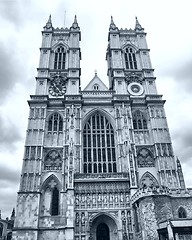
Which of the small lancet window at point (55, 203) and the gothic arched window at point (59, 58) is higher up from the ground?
the gothic arched window at point (59, 58)

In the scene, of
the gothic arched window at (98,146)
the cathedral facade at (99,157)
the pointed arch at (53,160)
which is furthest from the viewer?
the gothic arched window at (98,146)

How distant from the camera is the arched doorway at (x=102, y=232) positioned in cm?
1997

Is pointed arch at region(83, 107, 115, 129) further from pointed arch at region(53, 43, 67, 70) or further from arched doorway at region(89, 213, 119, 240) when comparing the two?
arched doorway at region(89, 213, 119, 240)

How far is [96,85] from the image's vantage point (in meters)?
29.8

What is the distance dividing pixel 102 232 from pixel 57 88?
17.0 m

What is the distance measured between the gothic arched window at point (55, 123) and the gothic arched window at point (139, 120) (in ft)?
28.2

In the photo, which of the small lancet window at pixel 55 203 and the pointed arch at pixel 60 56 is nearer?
the small lancet window at pixel 55 203

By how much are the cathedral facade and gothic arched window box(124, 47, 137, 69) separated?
0.15 m

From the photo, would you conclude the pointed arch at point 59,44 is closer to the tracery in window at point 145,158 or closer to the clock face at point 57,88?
the clock face at point 57,88

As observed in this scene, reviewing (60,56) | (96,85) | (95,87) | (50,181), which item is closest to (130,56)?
(96,85)

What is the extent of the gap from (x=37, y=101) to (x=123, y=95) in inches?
402

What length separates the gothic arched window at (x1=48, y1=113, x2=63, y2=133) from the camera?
25.4m

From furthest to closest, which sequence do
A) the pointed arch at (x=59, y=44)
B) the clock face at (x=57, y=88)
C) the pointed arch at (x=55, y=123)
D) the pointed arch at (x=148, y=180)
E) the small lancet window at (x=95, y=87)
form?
the pointed arch at (x=59, y=44)
the small lancet window at (x=95, y=87)
the clock face at (x=57, y=88)
the pointed arch at (x=55, y=123)
the pointed arch at (x=148, y=180)

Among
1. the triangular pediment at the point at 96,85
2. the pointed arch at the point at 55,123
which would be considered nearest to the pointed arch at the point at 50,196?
the pointed arch at the point at 55,123
